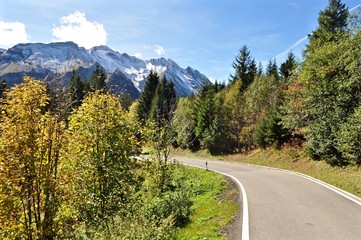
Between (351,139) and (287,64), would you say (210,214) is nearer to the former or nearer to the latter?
(351,139)

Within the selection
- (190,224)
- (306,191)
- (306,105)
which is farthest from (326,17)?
(190,224)

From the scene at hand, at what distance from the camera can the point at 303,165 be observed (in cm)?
2680

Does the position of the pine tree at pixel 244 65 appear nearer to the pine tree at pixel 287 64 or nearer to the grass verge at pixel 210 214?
the pine tree at pixel 287 64

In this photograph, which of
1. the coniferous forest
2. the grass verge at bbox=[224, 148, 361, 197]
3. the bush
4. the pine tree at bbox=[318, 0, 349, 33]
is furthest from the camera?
the pine tree at bbox=[318, 0, 349, 33]

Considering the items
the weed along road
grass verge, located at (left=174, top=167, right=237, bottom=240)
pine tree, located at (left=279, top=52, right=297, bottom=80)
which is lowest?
grass verge, located at (left=174, top=167, right=237, bottom=240)

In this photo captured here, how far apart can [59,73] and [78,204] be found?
479 centimetres

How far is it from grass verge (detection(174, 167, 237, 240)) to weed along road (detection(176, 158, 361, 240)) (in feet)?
2.38

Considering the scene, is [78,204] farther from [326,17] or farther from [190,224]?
[326,17]

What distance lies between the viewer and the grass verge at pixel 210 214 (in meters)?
9.99

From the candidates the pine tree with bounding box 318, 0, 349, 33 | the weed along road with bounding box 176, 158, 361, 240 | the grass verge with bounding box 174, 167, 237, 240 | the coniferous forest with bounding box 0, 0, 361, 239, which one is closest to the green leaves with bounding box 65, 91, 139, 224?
the coniferous forest with bounding box 0, 0, 361, 239

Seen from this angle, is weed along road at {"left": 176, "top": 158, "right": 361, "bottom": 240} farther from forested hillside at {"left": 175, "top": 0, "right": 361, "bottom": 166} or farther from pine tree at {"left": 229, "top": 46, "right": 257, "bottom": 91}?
pine tree at {"left": 229, "top": 46, "right": 257, "bottom": 91}

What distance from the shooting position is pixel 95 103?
39.4 ft

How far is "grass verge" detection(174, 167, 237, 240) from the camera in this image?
9.99 meters

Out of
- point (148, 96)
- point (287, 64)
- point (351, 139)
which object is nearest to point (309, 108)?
point (351, 139)
